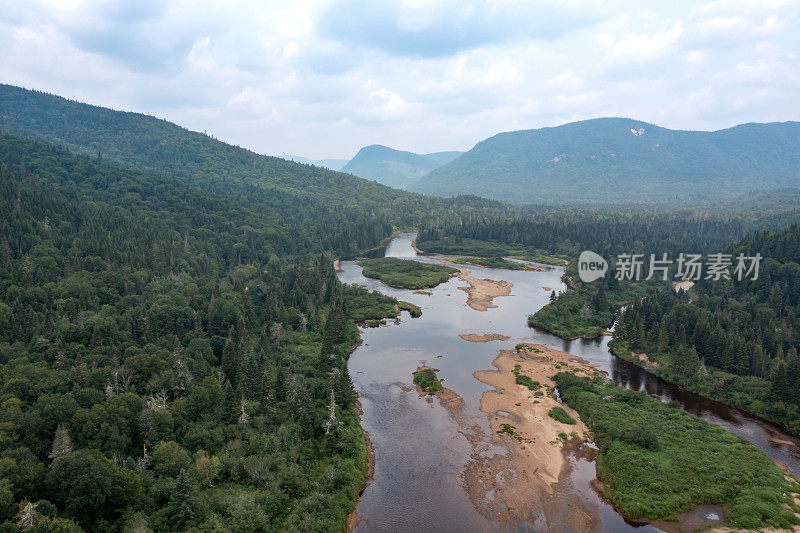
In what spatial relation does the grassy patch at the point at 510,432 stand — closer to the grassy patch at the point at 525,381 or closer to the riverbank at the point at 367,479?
the grassy patch at the point at 525,381

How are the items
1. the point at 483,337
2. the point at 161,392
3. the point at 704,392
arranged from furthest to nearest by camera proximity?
the point at 483,337 < the point at 704,392 < the point at 161,392

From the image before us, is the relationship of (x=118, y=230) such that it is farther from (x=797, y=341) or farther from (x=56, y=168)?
(x=797, y=341)

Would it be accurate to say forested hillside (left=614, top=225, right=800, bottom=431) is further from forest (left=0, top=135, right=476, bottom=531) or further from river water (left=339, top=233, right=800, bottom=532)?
forest (left=0, top=135, right=476, bottom=531)

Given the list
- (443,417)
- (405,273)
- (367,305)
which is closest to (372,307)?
(367,305)

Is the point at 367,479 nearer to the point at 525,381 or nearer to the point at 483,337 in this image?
the point at 525,381

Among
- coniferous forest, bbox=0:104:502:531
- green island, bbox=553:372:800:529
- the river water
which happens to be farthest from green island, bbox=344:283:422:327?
green island, bbox=553:372:800:529

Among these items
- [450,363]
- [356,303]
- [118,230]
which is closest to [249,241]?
[118,230]
